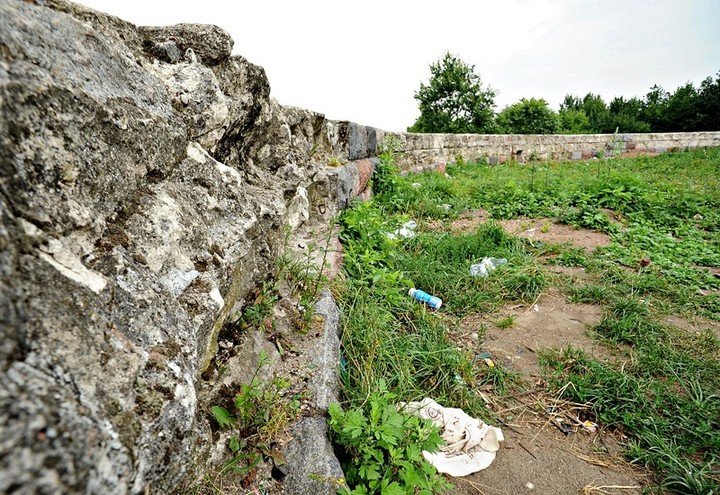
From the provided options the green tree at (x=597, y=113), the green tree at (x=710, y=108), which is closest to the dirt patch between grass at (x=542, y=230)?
the green tree at (x=710, y=108)

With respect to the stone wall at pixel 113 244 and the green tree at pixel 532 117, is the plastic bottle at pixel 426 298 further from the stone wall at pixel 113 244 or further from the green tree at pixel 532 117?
the green tree at pixel 532 117

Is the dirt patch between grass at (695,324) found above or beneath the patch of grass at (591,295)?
beneath

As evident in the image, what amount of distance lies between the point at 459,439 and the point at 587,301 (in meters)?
1.99

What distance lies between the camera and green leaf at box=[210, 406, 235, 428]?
3.77 feet

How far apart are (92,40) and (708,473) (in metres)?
2.79

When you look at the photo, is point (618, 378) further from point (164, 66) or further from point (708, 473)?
point (164, 66)

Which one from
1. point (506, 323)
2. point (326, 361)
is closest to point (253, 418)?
point (326, 361)

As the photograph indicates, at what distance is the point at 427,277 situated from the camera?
3.35 m

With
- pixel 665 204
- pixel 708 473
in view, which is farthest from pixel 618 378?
pixel 665 204

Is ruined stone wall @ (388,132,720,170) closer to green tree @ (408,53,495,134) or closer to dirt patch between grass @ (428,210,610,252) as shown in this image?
dirt patch between grass @ (428,210,610,252)

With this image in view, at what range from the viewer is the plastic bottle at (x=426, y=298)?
120 inches


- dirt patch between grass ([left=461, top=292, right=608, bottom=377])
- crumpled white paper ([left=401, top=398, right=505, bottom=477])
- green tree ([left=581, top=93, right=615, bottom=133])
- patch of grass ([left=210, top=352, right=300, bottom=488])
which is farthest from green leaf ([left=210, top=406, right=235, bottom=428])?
green tree ([left=581, top=93, right=615, bottom=133])

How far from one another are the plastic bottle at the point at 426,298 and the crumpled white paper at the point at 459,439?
41.3 inches

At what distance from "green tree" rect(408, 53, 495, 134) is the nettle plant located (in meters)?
21.9
